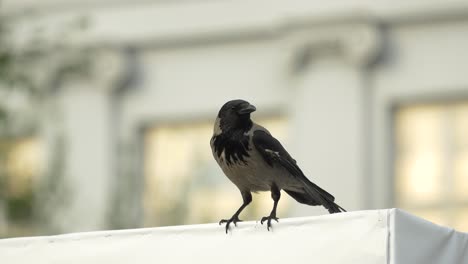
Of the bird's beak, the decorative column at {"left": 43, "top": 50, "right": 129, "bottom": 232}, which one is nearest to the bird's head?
the bird's beak

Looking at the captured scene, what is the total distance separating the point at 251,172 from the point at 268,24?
18021 mm

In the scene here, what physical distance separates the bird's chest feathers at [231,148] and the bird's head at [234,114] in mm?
37

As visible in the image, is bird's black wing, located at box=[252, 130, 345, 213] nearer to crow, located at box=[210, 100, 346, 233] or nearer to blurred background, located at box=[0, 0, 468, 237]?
crow, located at box=[210, 100, 346, 233]

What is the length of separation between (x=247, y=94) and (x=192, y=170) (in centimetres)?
166

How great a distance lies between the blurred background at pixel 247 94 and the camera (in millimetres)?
23250

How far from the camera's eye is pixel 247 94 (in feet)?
79.4

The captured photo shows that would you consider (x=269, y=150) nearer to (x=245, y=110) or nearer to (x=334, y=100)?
(x=245, y=110)

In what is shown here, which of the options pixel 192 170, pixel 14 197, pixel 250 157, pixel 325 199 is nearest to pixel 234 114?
pixel 250 157

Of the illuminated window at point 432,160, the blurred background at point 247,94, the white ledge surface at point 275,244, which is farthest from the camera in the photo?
the illuminated window at point 432,160

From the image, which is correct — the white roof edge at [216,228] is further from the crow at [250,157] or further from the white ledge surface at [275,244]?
the crow at [250,157]

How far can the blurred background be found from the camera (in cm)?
2325

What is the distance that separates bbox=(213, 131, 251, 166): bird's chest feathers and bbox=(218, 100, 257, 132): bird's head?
37 millimetres

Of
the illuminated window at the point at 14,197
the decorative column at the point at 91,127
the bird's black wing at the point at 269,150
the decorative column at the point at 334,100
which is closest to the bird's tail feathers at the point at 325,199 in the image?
the bird's black wing at the point at 269,150

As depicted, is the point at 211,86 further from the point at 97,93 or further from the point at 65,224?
the point at 65,224
